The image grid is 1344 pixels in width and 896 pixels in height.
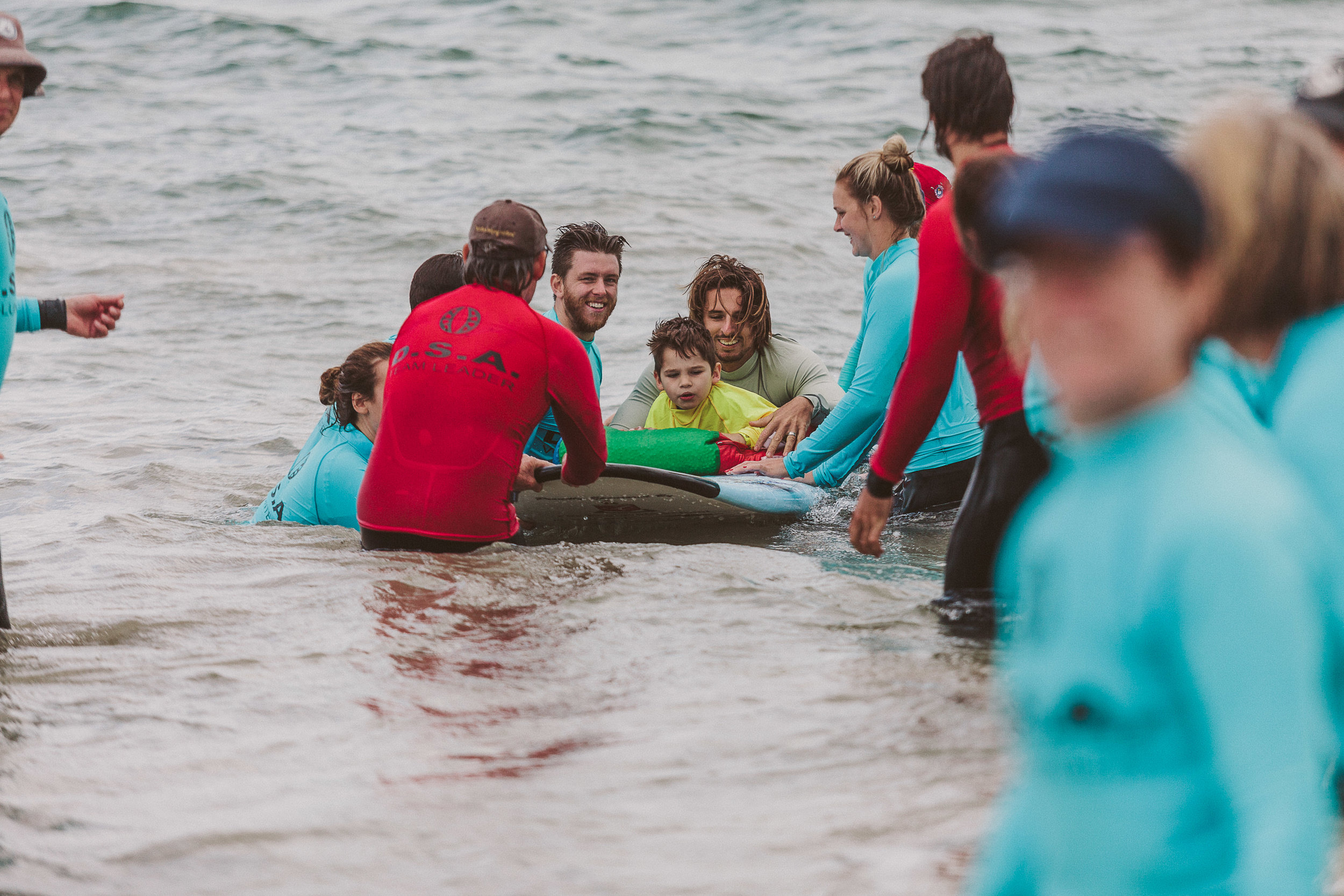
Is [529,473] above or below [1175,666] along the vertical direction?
below

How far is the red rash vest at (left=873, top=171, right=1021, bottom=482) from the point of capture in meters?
3.72

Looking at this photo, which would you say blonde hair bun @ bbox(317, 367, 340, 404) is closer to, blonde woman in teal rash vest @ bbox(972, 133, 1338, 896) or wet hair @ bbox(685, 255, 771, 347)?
wet hair @ bbox(685, 255, 771, 347)

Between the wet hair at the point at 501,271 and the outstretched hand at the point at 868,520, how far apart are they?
5.62 ft

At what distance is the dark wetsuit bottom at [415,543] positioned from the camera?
4961 millimetres

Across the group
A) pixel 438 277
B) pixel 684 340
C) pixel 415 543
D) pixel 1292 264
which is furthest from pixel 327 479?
pixel 1292 264

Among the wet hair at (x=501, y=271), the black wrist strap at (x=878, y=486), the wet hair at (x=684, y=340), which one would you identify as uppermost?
the wet hair at (x=501, y=271)

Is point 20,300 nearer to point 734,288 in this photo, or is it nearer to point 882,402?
point 882,402

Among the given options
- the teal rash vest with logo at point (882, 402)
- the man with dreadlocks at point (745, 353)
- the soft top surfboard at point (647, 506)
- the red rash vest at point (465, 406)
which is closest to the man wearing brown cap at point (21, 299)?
the red rash vest at point (465, 406)

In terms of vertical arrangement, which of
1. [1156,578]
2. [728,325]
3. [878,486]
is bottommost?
[878,486]

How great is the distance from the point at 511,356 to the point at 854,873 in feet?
8.59

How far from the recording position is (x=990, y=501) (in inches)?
154

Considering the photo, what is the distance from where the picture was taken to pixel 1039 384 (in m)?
2.83

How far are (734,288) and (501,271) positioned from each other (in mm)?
2726

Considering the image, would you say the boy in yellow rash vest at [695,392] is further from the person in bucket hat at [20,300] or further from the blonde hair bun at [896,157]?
the person in bucket hat at [20,300]
